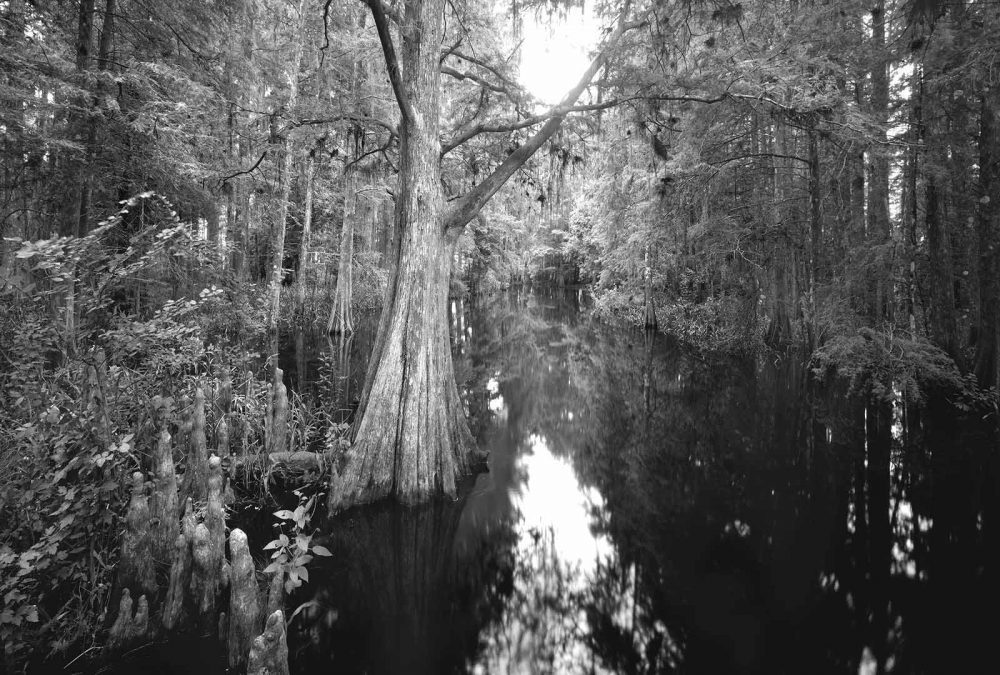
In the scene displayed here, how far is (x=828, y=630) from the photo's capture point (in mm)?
3930

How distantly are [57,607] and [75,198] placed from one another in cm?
770

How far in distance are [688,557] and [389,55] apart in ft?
22.3

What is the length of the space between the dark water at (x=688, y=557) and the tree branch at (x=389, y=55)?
17.0 feet

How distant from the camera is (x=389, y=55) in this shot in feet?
16.6

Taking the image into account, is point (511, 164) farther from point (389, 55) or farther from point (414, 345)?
point (414, 345)

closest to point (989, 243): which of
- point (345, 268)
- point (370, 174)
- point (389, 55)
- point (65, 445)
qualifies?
point (389, 55)

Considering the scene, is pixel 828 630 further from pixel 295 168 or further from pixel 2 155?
pixel 295 168

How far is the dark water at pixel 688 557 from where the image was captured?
375 centimetres

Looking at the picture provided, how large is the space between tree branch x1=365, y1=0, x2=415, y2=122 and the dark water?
5.18 meters

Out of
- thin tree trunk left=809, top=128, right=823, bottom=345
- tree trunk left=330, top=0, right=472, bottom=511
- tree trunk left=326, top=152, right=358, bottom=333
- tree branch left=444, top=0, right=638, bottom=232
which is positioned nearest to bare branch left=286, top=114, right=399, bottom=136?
tree trunk left=330, top=0, right=472, bottom=511

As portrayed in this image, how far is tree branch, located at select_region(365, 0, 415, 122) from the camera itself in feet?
15.8

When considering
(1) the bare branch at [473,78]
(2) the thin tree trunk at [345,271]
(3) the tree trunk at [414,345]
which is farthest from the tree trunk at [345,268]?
(3) the tree trunk at [414,345]

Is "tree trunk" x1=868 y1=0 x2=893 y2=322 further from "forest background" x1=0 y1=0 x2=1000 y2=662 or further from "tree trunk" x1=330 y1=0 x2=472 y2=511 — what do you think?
"tree trunk" x1=330 y1=0 x2=472 y2=511

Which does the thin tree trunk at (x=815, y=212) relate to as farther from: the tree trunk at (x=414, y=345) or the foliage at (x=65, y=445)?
the foliage at (x=65, y=445)
